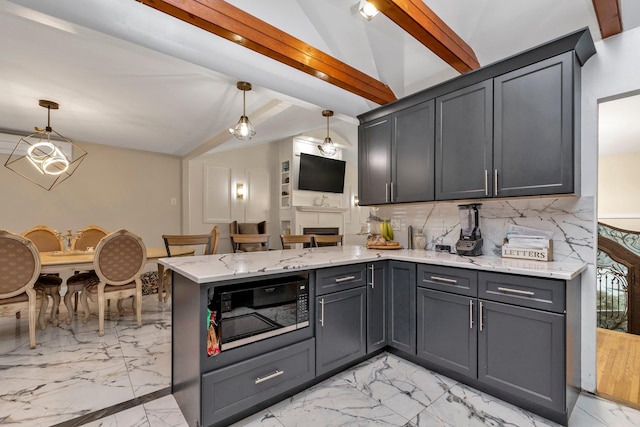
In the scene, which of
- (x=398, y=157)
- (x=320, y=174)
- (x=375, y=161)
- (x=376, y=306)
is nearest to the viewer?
(x=376, y=306)

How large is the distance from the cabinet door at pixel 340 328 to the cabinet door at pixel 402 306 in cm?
30

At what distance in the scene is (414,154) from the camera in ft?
8.64

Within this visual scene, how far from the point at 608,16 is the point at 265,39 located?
6.99ft

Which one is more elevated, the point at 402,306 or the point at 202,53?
the point at 202,53

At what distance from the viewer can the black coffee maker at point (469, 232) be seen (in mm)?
2352

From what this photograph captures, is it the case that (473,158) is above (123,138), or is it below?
below

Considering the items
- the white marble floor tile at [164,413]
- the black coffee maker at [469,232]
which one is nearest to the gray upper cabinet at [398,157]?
the black coffee maker at [469,232]

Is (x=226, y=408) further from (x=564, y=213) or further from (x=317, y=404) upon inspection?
(x=564, y=213)

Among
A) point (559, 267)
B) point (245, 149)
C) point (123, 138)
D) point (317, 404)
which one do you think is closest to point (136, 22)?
point (317, 404)

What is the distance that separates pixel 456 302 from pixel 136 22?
9.43 feet

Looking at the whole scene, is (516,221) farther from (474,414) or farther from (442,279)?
(474,414)

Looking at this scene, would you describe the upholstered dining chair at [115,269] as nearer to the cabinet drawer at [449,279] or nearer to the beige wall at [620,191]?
the cabinet drawer at [449,279]

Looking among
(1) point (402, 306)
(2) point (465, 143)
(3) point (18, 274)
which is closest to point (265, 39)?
(2) point (465, 143)

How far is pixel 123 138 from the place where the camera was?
15.6 ft
